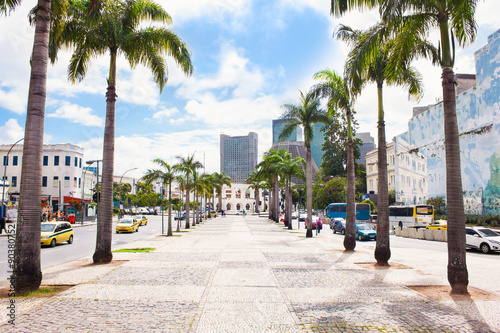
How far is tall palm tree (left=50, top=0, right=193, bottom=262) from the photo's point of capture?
521 inches

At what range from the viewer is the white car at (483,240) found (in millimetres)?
19922

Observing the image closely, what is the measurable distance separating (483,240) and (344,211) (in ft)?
104

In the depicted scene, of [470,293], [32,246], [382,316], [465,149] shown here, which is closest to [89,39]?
[32,246]

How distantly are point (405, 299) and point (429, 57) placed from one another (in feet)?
25.4

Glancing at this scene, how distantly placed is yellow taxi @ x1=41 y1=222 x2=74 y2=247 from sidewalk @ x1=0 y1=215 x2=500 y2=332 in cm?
940

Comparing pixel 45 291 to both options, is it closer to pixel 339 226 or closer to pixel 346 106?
pixel 346 106

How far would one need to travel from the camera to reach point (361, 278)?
10727mm

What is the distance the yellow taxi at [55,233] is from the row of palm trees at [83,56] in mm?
9085

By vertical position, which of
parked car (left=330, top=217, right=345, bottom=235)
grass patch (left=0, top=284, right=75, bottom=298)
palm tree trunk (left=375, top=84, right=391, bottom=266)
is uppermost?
palm tree trunk (left=375, top=84, right=391, bottom=266)

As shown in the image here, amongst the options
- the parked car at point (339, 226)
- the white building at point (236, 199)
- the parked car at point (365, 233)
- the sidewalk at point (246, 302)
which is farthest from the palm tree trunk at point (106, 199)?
the white building at point (236, 199)

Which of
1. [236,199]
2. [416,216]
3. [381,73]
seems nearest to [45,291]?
[381,73]

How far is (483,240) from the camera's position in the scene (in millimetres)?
20297

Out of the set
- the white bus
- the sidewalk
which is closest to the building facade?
A: the white bus

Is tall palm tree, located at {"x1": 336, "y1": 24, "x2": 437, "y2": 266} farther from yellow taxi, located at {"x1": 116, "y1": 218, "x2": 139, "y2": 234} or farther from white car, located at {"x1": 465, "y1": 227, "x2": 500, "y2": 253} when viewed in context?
yellow taxi, located at {"x1": 116, "y1": 218, "x2": 139, "y2": 234}
